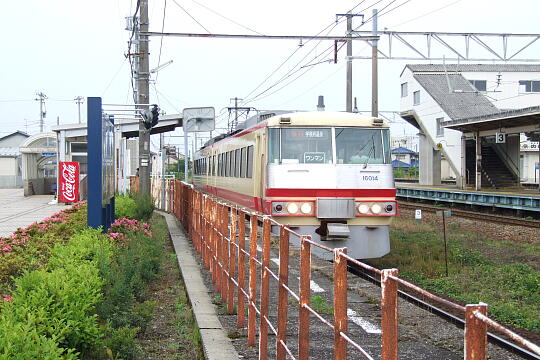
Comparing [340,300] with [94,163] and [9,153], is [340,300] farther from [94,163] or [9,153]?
[9,153]

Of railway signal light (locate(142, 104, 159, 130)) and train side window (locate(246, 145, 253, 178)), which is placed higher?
railway signal light (locate(142, 104, 159, 130))

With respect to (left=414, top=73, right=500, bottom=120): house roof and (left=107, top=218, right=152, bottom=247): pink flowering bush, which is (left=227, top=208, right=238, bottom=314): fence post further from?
(left=414, top=73, right=500, bottom=120): house roof

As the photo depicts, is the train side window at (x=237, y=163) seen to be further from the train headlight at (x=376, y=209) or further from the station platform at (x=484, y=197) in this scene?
the station platform at (x=484, y=197)

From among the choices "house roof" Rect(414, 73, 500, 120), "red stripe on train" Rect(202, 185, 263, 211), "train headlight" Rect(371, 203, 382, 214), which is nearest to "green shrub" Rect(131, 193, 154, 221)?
"red stripe on train" Rect(202, 185, 263, 211)

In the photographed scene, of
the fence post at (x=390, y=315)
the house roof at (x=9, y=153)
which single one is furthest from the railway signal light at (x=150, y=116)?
the house roof at (x=9, y=153)

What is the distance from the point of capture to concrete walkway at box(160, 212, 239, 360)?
600cm

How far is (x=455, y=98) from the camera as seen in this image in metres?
42.7

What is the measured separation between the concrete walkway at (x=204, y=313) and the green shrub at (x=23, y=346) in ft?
7.66

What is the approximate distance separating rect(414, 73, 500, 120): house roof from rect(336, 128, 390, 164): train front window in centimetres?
2896

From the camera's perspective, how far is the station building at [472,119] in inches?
1213

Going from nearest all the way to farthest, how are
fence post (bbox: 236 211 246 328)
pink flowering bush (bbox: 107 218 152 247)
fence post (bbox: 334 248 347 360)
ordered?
1. fence post (bbox: 334 248 347 360)
2. fence post (bbox: 236 211 246 328)
3. pink flowering bush (bbox: 107 218 152 247)

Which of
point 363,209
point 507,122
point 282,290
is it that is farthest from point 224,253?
point 507,122

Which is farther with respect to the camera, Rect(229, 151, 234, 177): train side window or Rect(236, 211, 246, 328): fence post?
Rect(229, 151, 234, 177): train side window

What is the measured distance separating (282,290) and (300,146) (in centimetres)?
764
